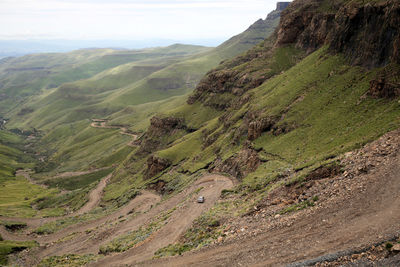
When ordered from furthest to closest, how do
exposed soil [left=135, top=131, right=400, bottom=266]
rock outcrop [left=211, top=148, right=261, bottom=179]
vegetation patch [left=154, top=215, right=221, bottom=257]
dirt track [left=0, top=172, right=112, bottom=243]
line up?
dirt track [left=0, top=172, right=112, bottom=243], rock outcrop [left=211, top=148, right=261, bottom=179], vegetation patch [left=154, top=215, right=221, bottom=257], exposed soil [left=135, top=131, right=400, bottom=266]

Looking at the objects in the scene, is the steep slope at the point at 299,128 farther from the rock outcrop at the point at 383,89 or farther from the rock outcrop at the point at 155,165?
the rock outcrop at the point at 155,165

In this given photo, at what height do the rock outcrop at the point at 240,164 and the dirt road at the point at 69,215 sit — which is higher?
the rock outcrop at the point at 240,164

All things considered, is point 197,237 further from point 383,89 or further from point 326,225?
point 383,89

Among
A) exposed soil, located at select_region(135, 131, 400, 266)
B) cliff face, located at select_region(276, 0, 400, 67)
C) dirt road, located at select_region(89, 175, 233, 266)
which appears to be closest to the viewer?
exposed soil, located at select_region(135, 131, 400, 266)

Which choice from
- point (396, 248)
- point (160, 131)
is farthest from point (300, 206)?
point (160, 131)

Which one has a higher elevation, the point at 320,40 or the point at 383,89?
the point at 320,40

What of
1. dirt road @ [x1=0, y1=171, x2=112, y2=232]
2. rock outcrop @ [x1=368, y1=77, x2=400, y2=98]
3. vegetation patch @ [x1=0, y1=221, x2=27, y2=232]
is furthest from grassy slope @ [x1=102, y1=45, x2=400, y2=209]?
vegetation patch @ [x1=0, y1=221, x2=27, y2=232]

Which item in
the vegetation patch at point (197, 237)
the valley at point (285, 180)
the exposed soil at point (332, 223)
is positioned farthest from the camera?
the vegetation patch at point (197, 237)

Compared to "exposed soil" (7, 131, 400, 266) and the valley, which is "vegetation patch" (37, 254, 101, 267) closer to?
the valley

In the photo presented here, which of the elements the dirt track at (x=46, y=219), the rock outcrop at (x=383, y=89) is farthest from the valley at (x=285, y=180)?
the dirt track at (x=46, y=219)

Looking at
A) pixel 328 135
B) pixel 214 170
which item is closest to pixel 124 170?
pixel 214 170

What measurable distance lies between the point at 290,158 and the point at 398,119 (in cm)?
2124

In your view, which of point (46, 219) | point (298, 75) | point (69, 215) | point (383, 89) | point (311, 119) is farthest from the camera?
point (69, 215)

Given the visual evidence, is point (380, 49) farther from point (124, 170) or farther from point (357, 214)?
point (124, 170)
